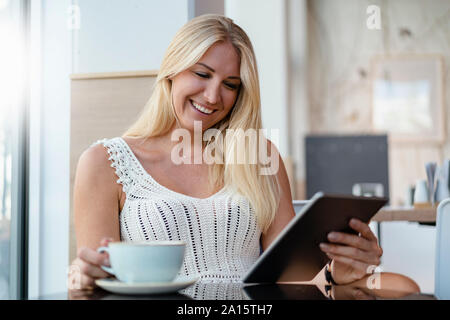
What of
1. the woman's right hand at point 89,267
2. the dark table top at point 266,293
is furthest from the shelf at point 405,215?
the woman's right hand at point 89,267

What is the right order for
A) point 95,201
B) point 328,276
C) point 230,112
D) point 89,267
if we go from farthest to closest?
point 230,112 < point 95,201 < point 328,276 < point 89,267

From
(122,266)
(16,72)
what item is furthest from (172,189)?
(16,72)

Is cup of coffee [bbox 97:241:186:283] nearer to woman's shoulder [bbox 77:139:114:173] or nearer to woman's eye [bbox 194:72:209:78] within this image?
woman's shoulder [bbox 77:139:114:173]

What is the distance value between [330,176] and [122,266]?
316 cm

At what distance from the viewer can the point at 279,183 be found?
1237 millimetres

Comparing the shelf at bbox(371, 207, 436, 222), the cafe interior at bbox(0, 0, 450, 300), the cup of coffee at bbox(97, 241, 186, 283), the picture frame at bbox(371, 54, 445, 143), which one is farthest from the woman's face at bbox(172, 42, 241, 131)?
the picture frame at bbox(371, 54, 445, 143)

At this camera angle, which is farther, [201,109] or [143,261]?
[201,109]

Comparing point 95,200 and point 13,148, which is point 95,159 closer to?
point 95,200

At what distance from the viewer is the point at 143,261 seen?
62 centimetres

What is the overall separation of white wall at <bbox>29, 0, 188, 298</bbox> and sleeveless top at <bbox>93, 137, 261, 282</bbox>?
520 millimetres

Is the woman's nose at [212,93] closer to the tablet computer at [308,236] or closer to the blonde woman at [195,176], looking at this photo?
the blonde woman at [195,176]

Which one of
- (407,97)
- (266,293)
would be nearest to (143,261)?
(266,293)

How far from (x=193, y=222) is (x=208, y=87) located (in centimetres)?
28
